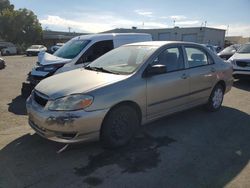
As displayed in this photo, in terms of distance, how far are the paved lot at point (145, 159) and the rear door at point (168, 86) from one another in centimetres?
47

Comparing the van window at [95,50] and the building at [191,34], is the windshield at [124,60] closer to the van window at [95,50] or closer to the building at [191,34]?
the van window at [95,50]

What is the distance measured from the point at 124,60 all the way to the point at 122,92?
1.08m

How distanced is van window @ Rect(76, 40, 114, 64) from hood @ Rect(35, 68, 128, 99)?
278 cm

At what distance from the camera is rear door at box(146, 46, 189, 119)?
14.9 feet

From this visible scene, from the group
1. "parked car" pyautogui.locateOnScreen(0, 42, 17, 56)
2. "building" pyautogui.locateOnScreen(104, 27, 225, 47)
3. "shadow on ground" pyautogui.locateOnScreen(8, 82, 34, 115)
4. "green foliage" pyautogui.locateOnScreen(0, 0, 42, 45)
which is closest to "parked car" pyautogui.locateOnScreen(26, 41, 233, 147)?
"shadow on ground" pyautogui.locateOnScreen(8, 82, 34, 115)

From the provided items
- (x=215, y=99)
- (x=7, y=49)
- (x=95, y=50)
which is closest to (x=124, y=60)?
(x=215, y=99)

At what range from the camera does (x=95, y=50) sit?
772cm

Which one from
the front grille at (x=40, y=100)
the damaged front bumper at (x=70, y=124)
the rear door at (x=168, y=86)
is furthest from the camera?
the rear door at (x=168, y=86)

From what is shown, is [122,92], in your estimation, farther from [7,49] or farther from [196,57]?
[7,49]

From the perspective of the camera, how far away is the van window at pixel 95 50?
24.5ft

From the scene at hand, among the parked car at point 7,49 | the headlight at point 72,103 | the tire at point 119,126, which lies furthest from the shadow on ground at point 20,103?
the parked car at point 7,49

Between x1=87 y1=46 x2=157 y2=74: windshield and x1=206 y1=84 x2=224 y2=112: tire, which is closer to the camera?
x1=87 y1=46 x2=157 y2=74: windshield

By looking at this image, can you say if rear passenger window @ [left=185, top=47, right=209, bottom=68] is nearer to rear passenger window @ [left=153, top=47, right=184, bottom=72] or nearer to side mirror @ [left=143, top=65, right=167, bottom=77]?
rear passenger window @ [left=153, top=47, right=184, bottom=72]

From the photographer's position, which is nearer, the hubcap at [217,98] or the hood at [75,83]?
the hood at [75,83]
